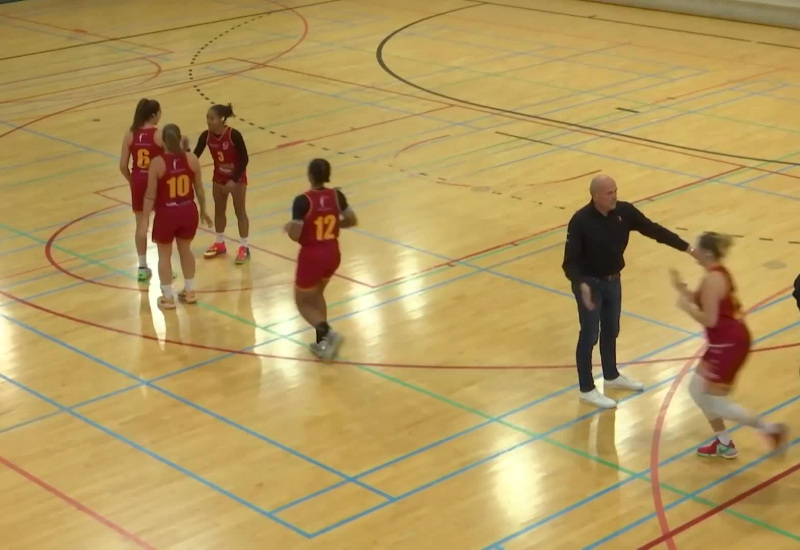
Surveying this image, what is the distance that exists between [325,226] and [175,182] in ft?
6.06

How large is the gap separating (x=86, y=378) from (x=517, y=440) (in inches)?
147

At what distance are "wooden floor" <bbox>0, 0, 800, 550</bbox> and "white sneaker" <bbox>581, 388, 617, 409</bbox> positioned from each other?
0.32 ft

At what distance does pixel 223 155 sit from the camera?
12.5 metres

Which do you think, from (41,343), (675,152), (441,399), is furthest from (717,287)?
(675,152)

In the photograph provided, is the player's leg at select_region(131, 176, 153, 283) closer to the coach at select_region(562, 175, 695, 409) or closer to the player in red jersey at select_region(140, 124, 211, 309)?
the player in red jersey at select_region(140, 124, 211, 309)

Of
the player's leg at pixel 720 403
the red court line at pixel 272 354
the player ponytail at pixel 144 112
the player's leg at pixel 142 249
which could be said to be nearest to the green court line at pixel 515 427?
the red court line at pixel 272 354

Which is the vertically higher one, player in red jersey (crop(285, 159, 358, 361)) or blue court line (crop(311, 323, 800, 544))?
player in red jersey (crop(285, 159, 358, 361))

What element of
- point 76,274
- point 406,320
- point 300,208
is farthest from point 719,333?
point 76,274

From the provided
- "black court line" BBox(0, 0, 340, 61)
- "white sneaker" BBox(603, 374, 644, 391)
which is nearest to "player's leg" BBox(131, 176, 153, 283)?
"white sneaker" BBox(603, 374, 644, 391)

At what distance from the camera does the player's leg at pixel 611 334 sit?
30.3ft

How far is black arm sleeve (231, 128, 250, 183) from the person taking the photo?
483 inches

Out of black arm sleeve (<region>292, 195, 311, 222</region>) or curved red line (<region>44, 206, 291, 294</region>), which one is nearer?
black arm sleeve (<region>292, 195, 311, 222</region>)

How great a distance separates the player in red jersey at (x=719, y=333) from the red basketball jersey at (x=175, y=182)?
489cm

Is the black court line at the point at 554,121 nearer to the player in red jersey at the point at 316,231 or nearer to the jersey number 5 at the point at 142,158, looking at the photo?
the jersey number 5 at the point at 142,158
